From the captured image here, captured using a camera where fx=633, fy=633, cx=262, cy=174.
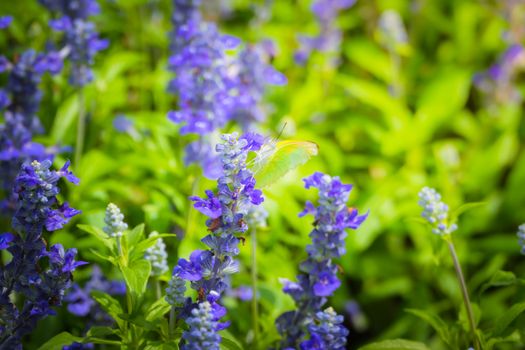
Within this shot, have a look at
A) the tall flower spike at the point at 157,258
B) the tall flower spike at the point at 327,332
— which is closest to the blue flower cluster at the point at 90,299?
the tall flower spike at the point at 157,258

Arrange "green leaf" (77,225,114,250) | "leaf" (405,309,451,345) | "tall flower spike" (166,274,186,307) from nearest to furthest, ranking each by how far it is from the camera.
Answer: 1. "tall flower spike" (166,274,186,307)
2. "green leaf" (77,225,114,250)
3. "leaf" (405,309,451,345)

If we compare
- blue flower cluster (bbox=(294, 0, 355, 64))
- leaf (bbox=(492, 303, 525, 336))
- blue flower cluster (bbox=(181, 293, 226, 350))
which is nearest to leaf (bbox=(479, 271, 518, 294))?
leaf (bbox=(492, 303, 525, 336))

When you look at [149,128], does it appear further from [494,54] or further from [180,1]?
[494,54]

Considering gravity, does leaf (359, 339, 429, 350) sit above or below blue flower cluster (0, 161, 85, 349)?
below

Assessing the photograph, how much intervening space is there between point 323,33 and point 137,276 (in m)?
3.59

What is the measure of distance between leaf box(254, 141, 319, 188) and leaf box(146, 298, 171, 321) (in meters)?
0.67

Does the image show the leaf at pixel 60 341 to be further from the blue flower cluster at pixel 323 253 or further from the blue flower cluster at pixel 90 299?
the blue flower cluster at pixel 323 253

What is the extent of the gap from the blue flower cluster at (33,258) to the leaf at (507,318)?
189 centimetres

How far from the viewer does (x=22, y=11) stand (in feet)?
18.3

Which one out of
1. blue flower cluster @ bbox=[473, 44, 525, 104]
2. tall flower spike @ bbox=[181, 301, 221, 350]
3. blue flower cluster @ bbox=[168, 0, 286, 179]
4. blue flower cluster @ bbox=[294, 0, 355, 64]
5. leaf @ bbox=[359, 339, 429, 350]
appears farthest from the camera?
blue flower cluster @ bbox=[473, 44, 525, 104]

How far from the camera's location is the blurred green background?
4.13 m

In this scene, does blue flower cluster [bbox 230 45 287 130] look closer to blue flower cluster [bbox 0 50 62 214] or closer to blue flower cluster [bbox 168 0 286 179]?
blue flower cluster [bbox 168 0 286 179]

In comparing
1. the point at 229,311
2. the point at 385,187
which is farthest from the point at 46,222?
the point at 385,187

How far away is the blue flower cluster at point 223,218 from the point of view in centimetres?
245
